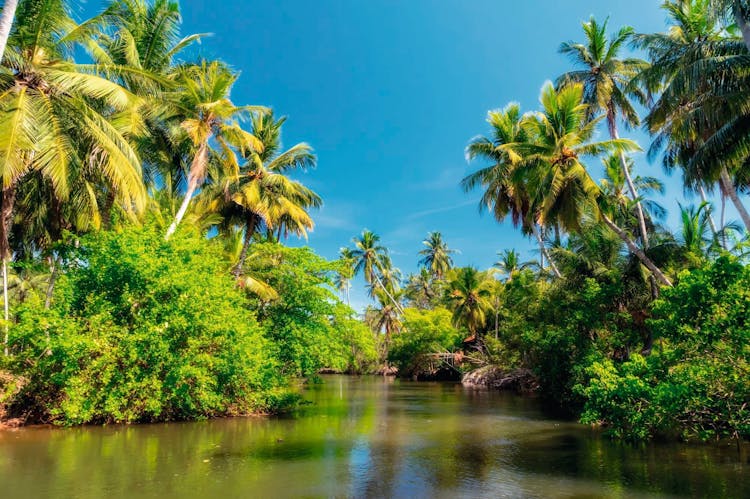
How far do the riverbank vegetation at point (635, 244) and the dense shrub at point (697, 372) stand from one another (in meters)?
0.03

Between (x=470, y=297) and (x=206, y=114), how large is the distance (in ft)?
83.0

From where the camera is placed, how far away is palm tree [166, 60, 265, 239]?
15586mm

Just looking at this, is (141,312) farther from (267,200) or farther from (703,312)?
(703,312)

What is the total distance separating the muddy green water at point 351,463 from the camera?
7141 millimetres

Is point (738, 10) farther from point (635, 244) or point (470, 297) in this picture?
point (470, 297)

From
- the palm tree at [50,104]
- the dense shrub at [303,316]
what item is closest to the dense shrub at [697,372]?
the dense shrub at [303,316]

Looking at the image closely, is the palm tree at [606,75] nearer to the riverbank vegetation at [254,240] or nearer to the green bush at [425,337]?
the riverbank vegetation at [254,240]

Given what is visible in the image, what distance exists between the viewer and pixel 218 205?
20.1 m

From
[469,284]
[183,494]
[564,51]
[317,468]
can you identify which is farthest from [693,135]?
[469,284]

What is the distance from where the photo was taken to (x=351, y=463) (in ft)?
29.6

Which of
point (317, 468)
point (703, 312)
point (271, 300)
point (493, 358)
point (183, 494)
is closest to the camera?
point (183, 494)

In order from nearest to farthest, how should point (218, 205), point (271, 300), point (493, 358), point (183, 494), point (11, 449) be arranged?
point (183, 494), point (11, 449), point (271, 300), point (218, 205), point (493, 358)

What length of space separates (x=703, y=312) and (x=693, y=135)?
4.73 m

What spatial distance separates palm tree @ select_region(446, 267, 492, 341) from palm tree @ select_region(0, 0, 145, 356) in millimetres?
28272
